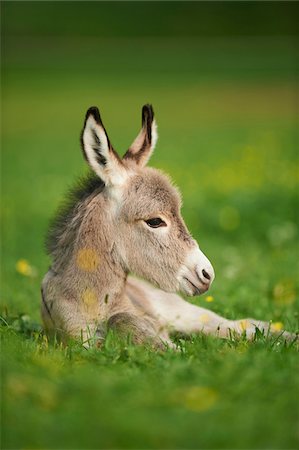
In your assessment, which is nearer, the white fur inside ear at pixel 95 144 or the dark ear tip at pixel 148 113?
the white fur inside ear at pixel 95 144

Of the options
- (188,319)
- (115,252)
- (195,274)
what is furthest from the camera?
(188,319)

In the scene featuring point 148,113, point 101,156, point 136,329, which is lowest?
point 136,329

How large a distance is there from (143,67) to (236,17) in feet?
36.1

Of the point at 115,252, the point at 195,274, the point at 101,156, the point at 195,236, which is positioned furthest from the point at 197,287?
the point at 195,236

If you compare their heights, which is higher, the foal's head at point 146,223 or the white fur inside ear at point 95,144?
the white fur inside ear at point 95,144

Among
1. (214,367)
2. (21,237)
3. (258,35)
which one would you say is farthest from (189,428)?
(258,35)

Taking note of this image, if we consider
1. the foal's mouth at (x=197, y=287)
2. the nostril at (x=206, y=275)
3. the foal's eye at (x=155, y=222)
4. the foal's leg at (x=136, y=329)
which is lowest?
the foal's leg at (x=136, y=329)

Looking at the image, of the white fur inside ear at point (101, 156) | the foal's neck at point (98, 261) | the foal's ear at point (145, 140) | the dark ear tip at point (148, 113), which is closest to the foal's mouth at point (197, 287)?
the foal's neck at point (98, 261)

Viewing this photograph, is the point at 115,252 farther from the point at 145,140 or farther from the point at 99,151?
the point at 145,140

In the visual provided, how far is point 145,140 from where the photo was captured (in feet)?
24.8

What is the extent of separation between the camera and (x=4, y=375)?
481 centimetres

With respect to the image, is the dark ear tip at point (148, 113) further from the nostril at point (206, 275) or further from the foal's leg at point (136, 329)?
the foal's leg at point (136, 329)

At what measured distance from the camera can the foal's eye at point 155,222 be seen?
6910 mm

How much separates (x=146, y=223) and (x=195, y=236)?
Result: 24.5 feet
